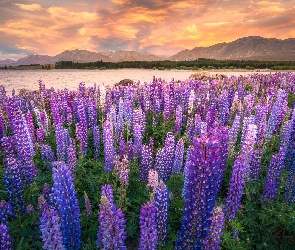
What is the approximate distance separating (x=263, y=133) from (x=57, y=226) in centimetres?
550

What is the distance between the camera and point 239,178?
3.40m

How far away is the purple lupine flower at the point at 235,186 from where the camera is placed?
3.37m

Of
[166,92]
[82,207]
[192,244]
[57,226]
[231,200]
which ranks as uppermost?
[166,92]

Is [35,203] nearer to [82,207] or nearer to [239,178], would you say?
[82,207]

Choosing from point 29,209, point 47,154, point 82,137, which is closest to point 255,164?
point 82,137

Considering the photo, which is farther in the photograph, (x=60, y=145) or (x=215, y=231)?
(x=60, y=145)

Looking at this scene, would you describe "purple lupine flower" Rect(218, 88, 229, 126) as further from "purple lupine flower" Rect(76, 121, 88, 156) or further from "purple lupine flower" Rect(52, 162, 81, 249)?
"purple lupine flower" Rect(52, 162, 81, 249)

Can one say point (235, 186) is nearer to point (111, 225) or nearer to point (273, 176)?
point (273, 176)

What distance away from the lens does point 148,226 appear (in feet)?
8.55

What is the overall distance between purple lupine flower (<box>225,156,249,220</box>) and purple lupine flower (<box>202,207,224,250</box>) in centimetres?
67

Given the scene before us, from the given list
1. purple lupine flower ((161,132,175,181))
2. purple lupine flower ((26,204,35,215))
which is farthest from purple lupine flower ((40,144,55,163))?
purple lupine flower ((161,132,175,181))

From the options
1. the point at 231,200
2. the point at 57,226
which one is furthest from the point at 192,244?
the point at 57,226

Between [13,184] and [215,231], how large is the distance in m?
3.21

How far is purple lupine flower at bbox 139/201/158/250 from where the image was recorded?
2559mm
